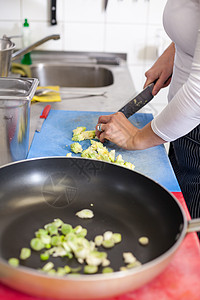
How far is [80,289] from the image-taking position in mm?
589

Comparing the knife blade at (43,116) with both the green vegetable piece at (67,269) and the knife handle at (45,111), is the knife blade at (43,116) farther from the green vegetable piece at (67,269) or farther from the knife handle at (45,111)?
the green vegetable piece at (67,269)

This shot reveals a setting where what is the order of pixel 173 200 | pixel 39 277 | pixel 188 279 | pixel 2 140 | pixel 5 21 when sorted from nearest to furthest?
pixel 39 277 < pixel 188 279 < pixel 173 200 < pixel 2 140 < pixel 5 21

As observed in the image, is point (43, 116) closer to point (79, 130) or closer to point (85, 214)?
point (79, 130)

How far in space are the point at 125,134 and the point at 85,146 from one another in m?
0.14

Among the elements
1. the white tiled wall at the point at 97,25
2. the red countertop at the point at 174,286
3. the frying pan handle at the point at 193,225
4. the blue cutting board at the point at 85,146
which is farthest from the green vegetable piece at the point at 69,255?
the white tiled wall at the point at 97,25

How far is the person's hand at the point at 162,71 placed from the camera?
56.1 inches

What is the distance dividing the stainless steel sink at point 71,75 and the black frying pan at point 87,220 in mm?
1234

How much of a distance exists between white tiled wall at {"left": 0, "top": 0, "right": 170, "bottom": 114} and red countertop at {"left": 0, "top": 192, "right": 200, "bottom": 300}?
1694mm

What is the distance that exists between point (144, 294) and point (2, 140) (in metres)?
0.53

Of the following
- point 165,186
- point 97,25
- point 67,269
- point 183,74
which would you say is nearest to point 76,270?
point 67,269

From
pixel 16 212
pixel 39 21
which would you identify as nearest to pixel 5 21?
pixel 39 21

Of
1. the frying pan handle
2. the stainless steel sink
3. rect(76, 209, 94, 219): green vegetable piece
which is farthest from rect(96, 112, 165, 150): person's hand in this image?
the stainless steel sink

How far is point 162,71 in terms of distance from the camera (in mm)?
1433

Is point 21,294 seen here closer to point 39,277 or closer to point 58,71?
point 39,277
